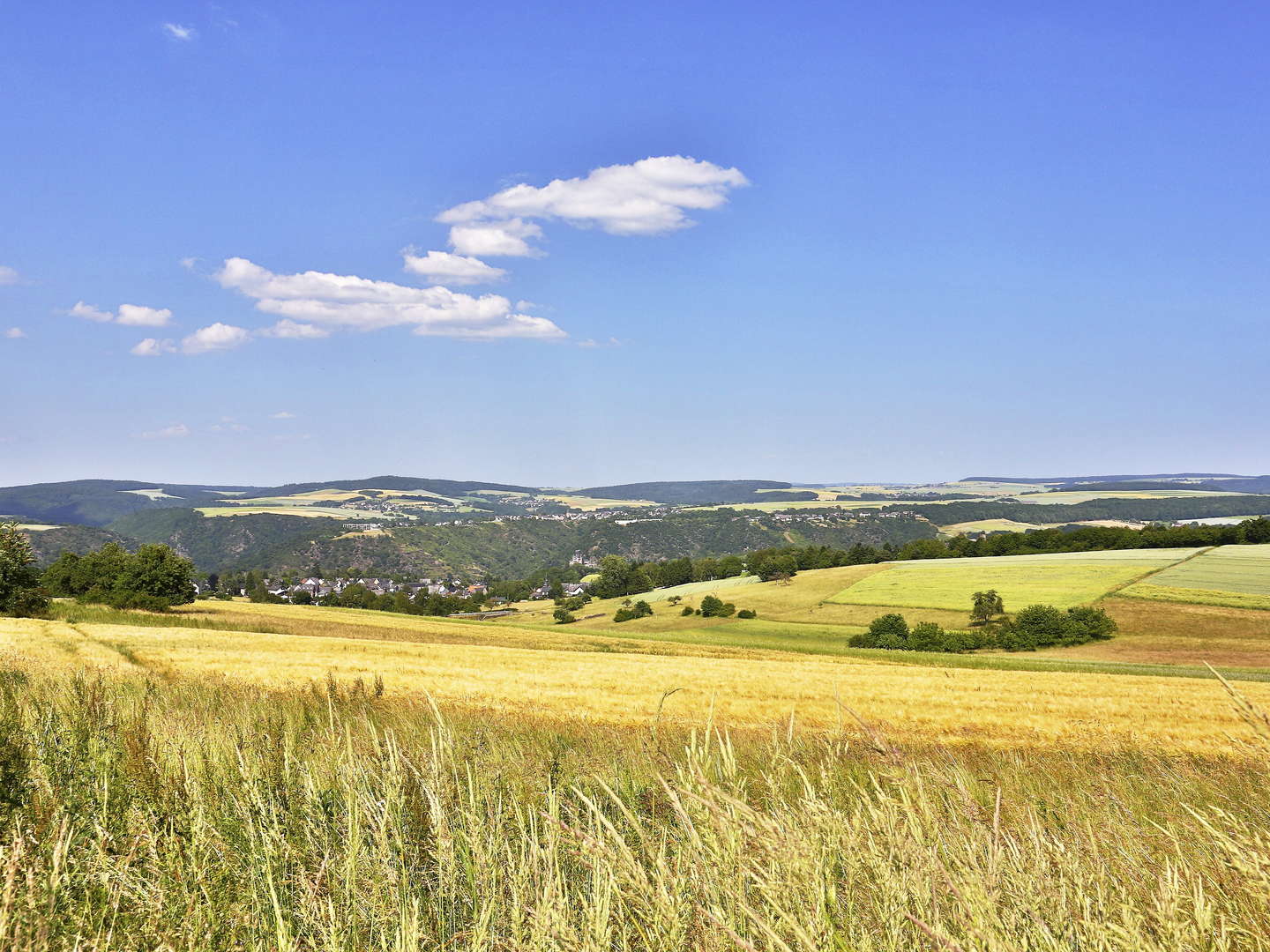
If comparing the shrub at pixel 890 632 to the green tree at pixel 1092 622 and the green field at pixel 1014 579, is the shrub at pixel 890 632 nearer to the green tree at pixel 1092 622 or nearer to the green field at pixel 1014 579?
the green field at pixel 1014 579

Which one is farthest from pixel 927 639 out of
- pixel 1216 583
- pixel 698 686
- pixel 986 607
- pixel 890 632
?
pixel 698 686

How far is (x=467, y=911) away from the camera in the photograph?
268 centimetres

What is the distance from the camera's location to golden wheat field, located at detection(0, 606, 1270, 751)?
16.6 meters

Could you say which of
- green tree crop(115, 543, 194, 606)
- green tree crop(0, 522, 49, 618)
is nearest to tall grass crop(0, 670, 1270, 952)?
green tree crop(0, 522, 49, 618)

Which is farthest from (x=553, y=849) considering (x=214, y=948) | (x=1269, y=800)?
(x=1269, y=800)

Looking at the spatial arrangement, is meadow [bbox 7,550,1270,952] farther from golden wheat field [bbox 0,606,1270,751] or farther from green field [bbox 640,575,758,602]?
green field [bbox 640,575,758,602]

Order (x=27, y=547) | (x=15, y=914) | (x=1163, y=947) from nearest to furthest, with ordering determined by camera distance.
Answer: (x=1163, y=947) → (x=15, y=914) → (x=27, y=547)

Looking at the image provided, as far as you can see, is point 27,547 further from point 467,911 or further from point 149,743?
point 467,911

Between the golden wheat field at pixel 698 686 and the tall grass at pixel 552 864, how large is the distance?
8105 millimetres

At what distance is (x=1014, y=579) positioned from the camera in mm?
79250

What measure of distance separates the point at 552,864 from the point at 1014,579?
3439 inches

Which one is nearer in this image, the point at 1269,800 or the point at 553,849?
the point at 553,849

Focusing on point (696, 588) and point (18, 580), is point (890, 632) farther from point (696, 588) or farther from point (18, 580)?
point (18, 580)

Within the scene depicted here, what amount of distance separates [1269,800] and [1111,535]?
122404mm
